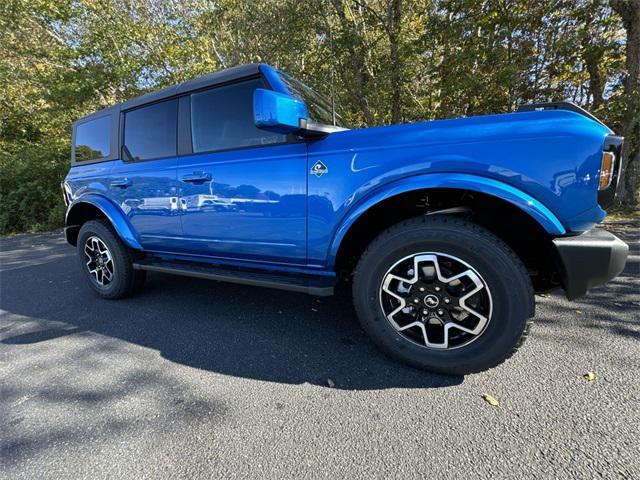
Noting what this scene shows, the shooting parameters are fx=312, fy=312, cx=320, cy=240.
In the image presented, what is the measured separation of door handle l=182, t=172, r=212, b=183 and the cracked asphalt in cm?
120

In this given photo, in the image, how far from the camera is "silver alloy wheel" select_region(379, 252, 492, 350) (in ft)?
5.87

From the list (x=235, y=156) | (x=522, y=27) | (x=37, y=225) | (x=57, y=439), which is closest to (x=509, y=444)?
(x=57, y=439)

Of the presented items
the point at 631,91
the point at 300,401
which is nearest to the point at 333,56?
the point at 300,401

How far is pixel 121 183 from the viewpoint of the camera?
119 inches

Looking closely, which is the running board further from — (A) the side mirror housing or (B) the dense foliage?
(B) the dense foliage

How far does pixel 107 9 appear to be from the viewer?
8859 mm

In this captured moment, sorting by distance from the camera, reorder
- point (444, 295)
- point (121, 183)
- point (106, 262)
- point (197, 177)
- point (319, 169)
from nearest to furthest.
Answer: point (444, 295), point (319, 169), point (197, 177), point (121, 183), point (106, 262)

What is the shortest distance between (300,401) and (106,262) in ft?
8.84

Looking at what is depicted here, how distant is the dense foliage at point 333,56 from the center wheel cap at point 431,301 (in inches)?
250

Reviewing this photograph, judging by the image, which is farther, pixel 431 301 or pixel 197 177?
pixel 197 177

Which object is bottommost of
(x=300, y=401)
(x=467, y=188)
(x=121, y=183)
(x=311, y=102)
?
(x=300, y=401)

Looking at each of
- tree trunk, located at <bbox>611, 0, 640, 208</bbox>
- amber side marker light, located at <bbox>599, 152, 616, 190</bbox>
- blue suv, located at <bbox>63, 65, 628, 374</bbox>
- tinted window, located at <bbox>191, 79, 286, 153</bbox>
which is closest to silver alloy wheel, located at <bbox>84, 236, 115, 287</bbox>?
blue suv, located at <bbox>63, 65, 628, 374</bbox>

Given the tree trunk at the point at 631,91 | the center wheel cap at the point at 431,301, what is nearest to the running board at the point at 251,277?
the center wheel cap at the point at 431,301

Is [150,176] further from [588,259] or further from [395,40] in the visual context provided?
[395,40]
